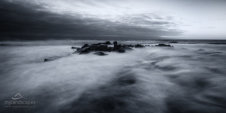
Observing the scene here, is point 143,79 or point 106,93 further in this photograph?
point 143,79

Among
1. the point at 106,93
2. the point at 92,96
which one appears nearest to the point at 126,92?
the point at 106,93

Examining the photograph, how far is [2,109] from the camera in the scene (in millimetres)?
2658

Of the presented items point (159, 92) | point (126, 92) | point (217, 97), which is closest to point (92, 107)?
point (126, 92)

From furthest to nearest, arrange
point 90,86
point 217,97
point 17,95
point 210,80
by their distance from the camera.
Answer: point 210,80 → point 90,86 → point 17,95 → point 217,97

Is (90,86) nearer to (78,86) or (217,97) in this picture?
(78,86)

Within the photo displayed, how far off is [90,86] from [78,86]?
0.41m

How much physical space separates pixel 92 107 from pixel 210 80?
14.4 ft

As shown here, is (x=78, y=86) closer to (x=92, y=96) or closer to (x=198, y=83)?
(x=92, y=96)

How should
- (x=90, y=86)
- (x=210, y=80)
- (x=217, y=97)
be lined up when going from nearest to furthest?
(x=217, y=97)
(x=90, y=86)
(x=210, y=80)

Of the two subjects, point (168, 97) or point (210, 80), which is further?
point (210, 80)

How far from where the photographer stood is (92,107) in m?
2.70

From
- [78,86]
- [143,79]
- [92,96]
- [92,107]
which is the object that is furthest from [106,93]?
[143,79]

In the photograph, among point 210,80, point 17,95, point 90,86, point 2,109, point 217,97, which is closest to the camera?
point 2,109

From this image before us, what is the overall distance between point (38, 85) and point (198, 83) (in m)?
5.48
